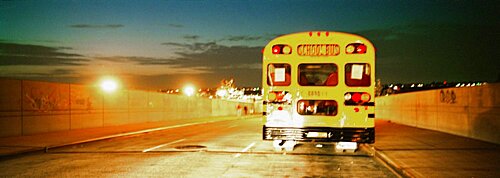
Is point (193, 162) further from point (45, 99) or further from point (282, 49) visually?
point (45, 99)

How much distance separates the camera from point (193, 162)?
1152 centimetres

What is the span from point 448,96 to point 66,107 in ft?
55.6

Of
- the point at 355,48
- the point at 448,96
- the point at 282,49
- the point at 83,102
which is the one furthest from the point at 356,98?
the point at 83,102

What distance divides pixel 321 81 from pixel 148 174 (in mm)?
4854

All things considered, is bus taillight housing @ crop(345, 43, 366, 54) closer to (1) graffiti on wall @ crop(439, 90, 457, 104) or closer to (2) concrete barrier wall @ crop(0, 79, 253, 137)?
(1) graffiti on wall @ crop(439, 90, 457, 104)

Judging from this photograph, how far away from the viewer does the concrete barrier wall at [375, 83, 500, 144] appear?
15320 millimetres

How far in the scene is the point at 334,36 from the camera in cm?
1175

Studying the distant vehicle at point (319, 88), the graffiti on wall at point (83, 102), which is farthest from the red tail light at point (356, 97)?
the graffiti on wall at point (83, 102)

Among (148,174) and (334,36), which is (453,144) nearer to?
(334,36)

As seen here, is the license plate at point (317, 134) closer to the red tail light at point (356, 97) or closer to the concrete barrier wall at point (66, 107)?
the red tail light at point (356, 97)

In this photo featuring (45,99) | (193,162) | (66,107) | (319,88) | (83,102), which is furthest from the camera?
(83,102)

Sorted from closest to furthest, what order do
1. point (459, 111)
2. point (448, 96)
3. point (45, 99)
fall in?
point (459, 111) → point (448, 96) → point (45, 99)

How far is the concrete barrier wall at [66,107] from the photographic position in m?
→ 18.8

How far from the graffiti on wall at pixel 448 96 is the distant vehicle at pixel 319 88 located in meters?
9.05
